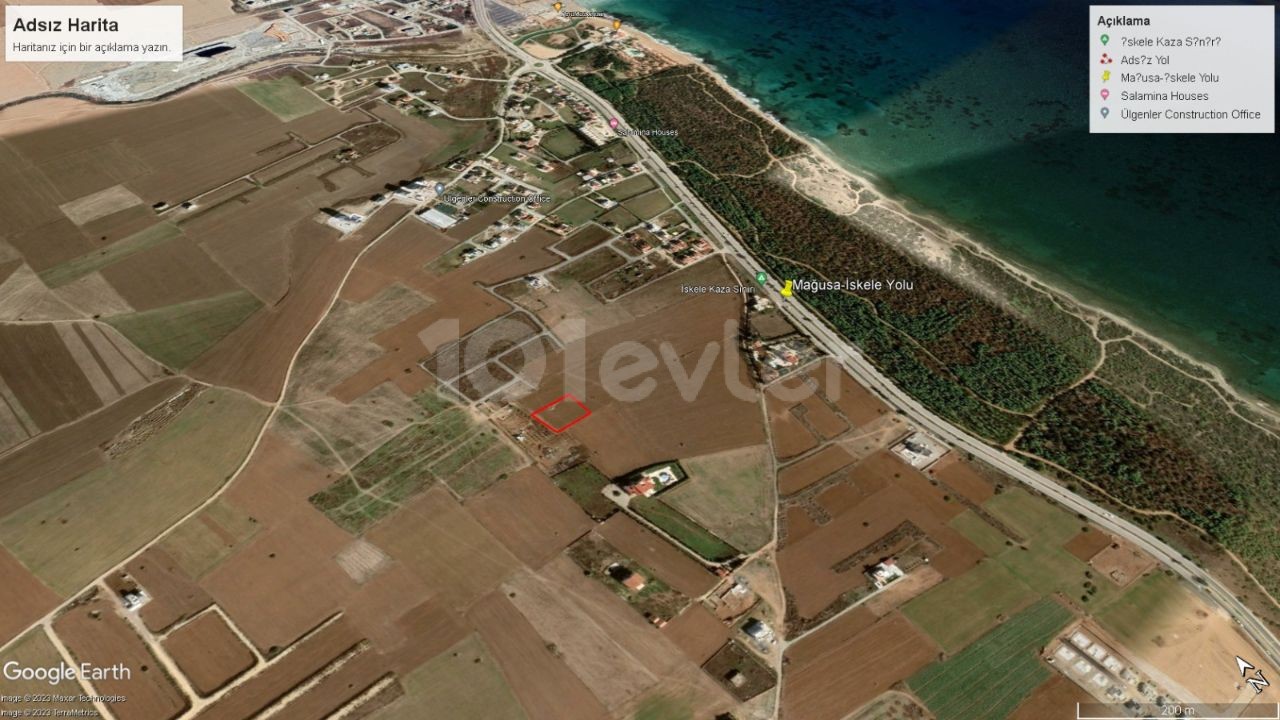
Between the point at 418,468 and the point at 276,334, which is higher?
the point at 276,334

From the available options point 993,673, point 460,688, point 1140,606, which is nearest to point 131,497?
point 460,688

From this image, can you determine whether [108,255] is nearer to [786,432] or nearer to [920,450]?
[786,432]

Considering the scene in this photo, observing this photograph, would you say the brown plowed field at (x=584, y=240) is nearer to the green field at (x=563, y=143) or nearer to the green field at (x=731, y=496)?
the green field at (x=563, y=143)

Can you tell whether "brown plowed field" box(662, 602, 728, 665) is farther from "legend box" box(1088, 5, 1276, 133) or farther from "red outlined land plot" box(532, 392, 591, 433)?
"legend box" box(1088, 5, 1276, 133)

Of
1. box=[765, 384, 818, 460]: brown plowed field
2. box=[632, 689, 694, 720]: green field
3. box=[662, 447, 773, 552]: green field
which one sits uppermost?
box=[765, 384, 818, 460]: brown plowed field

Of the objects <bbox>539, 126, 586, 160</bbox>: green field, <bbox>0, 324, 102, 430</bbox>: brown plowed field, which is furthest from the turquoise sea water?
<bbox>0, 324, 102, 430</bbox>: brown plowed field

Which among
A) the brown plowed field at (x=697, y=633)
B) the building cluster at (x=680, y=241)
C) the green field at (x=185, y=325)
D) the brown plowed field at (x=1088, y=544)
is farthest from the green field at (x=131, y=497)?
the brown plowed field at (x=1088, y=544)
